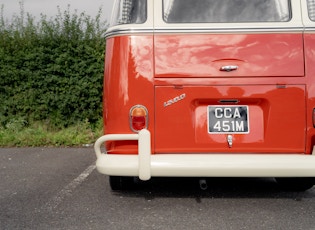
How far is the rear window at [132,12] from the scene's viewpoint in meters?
3.71

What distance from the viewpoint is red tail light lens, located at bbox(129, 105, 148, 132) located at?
3619 millimetres

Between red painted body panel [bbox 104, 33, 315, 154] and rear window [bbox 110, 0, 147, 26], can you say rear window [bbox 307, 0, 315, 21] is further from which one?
rear window [bbox 110, 0, 147, 26]

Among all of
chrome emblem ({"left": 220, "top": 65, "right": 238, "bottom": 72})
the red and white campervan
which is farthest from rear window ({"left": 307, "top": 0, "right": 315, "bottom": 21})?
chrome emblem ({"left": 220, "top": 65, "right": 238, "bottom": 72})

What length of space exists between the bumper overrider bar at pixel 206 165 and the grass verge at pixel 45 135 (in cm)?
467

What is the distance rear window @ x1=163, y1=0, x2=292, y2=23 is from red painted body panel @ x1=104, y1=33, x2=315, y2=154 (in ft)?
0.59

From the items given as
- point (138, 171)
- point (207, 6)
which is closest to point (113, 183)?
A: point (138, 171)

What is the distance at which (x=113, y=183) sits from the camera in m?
4.23

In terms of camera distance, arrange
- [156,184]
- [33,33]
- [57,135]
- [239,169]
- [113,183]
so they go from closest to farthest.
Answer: [239,169] < [113,183] < [156,184] < [57,135] < [33,33]

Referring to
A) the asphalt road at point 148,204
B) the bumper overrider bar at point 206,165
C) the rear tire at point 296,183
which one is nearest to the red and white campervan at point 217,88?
the bumper overrider bar at point 206,165

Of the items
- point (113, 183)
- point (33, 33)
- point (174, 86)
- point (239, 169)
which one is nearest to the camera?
point (239, 169)

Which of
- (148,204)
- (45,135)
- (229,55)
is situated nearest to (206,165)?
(148,204)

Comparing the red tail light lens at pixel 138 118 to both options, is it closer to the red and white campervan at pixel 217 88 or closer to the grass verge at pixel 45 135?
the red and white campervan at pixel 217 88

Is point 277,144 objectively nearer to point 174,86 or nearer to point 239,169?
point 239,169

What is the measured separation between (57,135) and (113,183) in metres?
4.17
